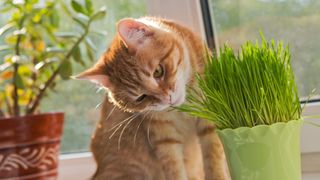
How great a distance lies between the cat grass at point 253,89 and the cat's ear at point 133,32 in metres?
0.25

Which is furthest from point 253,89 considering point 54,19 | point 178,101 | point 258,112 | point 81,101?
point 81,101

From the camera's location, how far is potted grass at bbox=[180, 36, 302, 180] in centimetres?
75

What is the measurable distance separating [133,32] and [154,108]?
16cm

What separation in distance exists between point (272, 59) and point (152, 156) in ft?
1.36

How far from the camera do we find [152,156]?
109cm

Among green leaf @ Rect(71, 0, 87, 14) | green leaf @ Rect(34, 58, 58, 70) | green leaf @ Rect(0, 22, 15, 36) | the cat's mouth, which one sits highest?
green leaf @ Rect(71, 0, 87, 14)

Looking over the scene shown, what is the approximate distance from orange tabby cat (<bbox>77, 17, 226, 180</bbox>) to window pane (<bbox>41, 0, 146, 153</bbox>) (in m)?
0.35

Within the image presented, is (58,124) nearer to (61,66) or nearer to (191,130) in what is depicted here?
(61,66)

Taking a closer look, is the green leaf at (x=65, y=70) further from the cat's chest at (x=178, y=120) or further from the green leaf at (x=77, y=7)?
the cat's chest at (x=178, y=120)

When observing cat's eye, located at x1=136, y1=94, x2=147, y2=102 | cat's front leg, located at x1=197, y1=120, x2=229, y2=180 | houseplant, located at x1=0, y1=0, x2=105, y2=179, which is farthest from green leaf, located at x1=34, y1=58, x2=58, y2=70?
cat's front leg, located at x1=197, y1=120, x2=229, y2=180

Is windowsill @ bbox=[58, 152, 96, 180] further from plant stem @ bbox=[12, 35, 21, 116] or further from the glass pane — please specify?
the glass pane

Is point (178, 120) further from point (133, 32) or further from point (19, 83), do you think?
point (19, 83)

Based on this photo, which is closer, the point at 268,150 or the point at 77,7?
the point at 268,150

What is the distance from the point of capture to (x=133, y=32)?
3.31 ft
